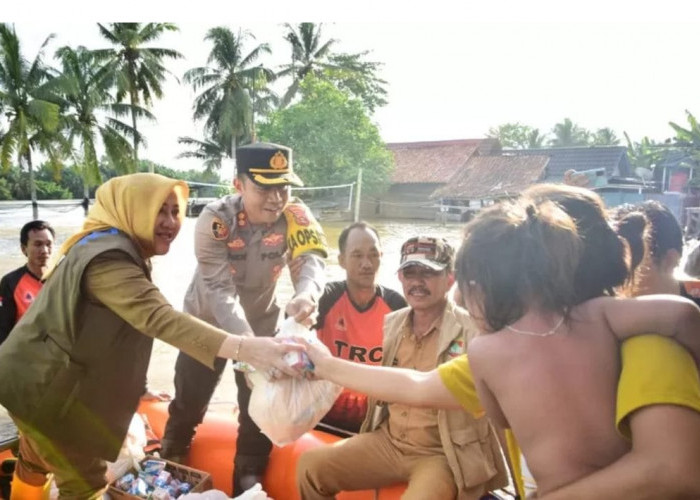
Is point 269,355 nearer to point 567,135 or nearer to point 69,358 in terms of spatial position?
point 69,358

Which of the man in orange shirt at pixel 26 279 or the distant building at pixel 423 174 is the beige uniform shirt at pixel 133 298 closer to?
the man in orange shirt at pixel 26 279

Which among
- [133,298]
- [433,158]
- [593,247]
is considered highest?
[433,158]

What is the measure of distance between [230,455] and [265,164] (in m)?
1.48

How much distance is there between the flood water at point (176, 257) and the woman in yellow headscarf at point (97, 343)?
1164 mm

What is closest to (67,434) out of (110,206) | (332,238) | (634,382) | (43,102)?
(110,206)

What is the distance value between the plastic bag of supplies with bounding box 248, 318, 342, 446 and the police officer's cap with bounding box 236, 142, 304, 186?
36.9 inches

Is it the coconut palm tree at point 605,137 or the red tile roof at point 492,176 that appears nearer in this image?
the red tile roof at point 492,176

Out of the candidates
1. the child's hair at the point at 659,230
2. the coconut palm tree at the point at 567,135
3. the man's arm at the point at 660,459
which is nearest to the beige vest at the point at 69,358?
the man's arm at the point at 660,459

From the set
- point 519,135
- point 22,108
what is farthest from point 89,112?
point 519,135

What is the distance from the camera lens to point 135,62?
2397 centimetres

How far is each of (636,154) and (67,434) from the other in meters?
24.7

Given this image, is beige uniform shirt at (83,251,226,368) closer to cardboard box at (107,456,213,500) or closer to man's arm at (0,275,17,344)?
cardboard box at (107,456,213,500)

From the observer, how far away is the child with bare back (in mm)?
1048

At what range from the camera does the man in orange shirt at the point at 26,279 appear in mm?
3164
